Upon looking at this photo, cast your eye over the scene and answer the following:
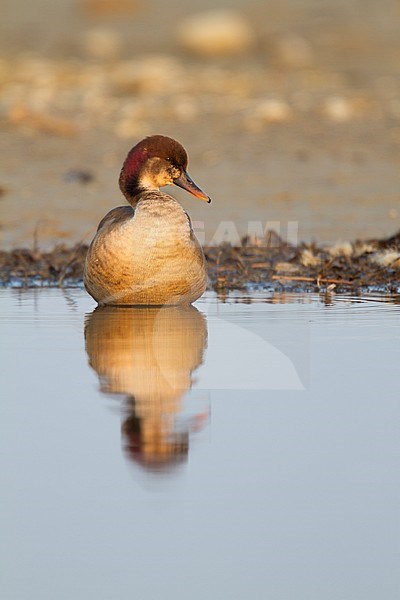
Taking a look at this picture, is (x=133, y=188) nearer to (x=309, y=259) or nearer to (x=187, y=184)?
(x=187, y=184)

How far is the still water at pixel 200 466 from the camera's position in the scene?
2.58 metres

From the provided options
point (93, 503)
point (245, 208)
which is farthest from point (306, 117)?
point (93, 503)

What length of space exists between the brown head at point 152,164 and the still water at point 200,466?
1952 millimetres

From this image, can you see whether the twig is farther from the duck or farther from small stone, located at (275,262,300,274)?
the duck

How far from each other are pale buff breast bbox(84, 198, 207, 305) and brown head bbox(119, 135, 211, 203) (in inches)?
19.0

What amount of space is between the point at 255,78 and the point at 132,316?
42.4ft

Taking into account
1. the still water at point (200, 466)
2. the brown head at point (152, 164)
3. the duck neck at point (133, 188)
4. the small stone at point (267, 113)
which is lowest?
the still water at point (200, 466)

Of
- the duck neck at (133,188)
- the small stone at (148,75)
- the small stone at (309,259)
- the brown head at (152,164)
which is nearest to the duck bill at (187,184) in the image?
the brown head at (152,164)

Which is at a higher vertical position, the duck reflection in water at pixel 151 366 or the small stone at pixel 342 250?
the small stone at pixel 342 250

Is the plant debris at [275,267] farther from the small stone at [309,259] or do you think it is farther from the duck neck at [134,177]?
Answer: the duck neck at [134,177]

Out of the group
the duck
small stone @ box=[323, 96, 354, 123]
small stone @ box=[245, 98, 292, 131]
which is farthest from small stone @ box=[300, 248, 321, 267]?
small stone @ box=[323, 96, 354, 123]

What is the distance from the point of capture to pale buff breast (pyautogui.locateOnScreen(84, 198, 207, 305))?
22.4 feet

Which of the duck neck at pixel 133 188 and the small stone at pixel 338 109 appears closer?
the duck neck at pixel 133 188

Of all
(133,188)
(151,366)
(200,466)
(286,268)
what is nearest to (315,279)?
(286,268)
